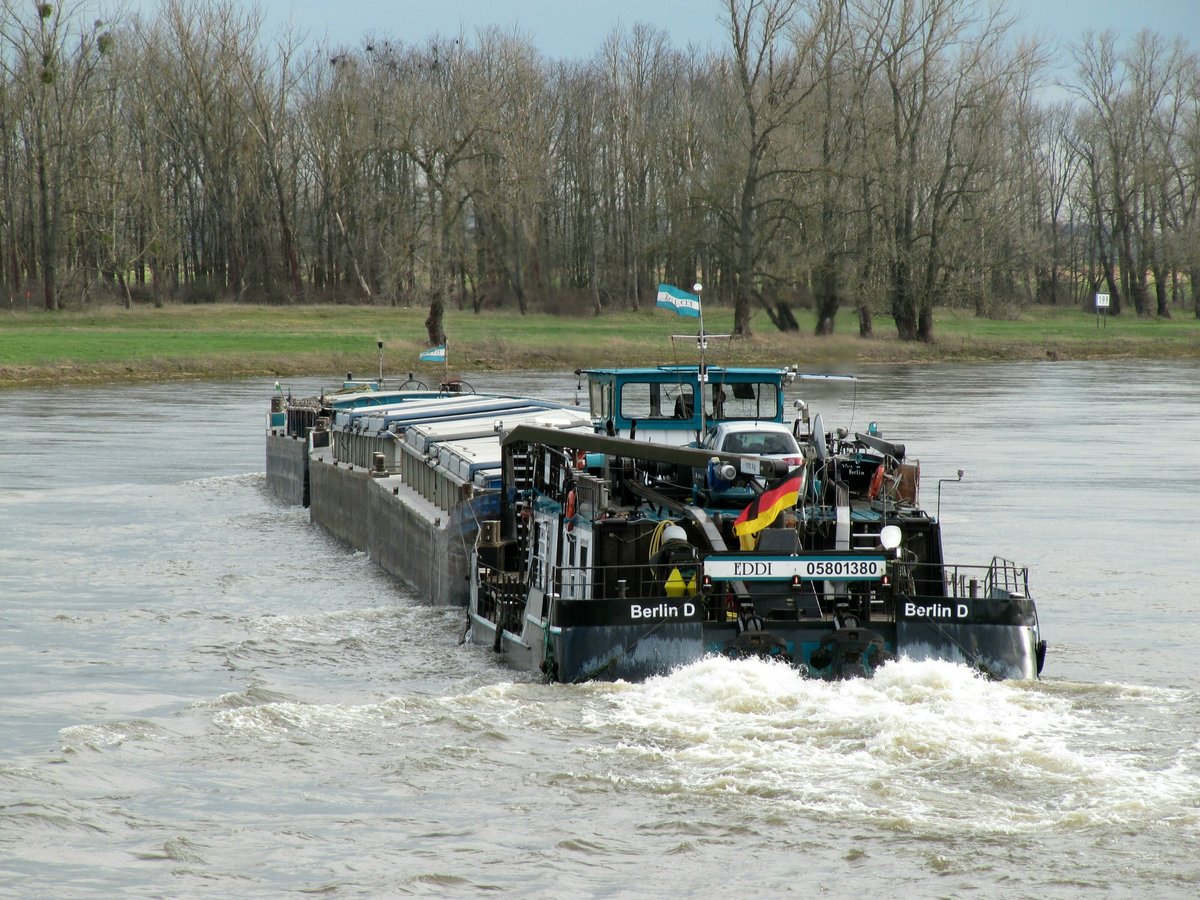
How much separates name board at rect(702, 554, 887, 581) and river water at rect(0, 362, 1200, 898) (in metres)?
1.20

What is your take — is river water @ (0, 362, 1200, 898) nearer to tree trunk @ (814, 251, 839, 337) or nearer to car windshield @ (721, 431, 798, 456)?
car windshield @ (721, 431, 798, 456)

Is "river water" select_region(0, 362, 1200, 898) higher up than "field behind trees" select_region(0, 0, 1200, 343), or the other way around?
"field behind trees" select_region(0, 0, 1200, 343)

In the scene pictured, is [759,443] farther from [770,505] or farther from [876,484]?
[770,505]

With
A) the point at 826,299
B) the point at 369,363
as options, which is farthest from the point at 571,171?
the point at 826,299

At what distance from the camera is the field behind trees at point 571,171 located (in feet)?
270

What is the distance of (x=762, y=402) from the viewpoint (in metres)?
29.2

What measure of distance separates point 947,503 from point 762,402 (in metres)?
12.1

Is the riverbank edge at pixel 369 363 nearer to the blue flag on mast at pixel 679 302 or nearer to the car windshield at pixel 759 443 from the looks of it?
the blue flag on mast at pixel 679 302

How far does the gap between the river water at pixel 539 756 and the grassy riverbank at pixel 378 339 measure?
2901cm

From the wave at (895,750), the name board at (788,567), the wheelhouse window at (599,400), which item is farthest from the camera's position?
the wheelhouse window at (599,400)

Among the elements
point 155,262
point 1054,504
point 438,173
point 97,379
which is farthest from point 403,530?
point 155,262

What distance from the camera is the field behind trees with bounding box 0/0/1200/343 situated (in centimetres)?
8231

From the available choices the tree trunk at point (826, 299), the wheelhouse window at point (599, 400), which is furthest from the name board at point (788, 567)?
the tree trunk at point (826, 299)

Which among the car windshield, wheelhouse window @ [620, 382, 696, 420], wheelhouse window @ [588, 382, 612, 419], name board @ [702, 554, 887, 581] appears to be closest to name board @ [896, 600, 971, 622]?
name board @ [702, 554, 887, 581]
